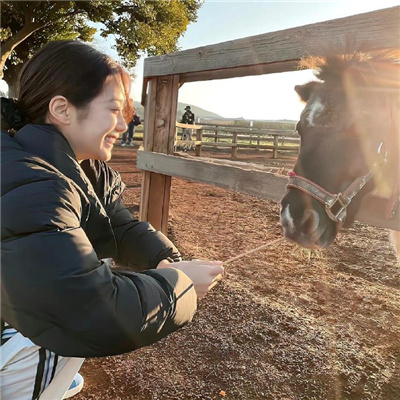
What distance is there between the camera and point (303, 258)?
449 centimetres

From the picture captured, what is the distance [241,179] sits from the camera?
2584mm

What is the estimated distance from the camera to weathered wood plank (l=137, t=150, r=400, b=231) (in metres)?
1.93

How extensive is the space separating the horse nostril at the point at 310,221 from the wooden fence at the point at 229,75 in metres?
0.29

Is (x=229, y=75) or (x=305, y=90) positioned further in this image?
(x=229, y=75)

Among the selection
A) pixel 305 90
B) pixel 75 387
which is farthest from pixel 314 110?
pixel 75 387

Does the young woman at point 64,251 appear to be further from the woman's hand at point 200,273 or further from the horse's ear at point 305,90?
the horse's ear at point 305,90

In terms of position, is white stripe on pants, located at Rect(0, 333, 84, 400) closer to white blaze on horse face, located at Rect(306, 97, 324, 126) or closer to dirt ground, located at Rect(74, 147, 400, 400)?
dirt ground, located at Rect(74, 147, 400, 400)

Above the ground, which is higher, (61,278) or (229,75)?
(229,75)

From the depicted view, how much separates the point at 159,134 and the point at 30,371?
2.52m

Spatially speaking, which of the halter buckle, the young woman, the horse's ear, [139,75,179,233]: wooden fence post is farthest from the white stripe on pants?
[139,75,179,233]: wooden fence post

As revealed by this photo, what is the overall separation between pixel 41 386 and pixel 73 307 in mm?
536

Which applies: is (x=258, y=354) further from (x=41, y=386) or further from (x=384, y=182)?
(x=41, y=386)

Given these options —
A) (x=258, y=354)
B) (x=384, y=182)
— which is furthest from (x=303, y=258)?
(x=384, y=182)

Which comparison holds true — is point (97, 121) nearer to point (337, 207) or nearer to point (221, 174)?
point (337, 207)
